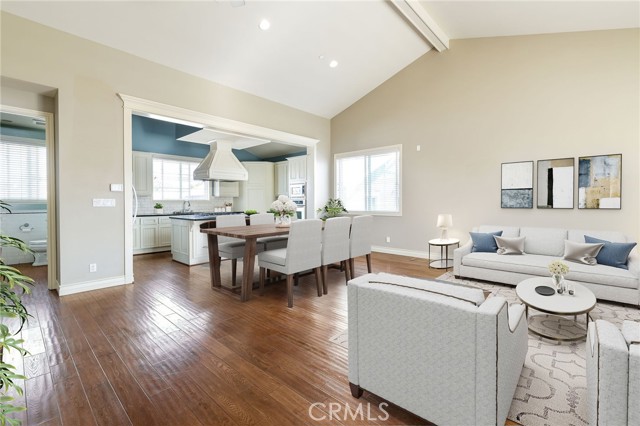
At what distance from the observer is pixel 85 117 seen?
3.72 m

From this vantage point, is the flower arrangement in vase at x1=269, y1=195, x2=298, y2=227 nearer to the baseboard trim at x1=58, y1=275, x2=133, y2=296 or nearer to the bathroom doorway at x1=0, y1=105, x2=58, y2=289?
the baseboard trim at x1=58, y1=275, x2=133, y2=296

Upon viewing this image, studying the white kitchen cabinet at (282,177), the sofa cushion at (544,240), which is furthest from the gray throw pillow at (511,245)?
the white kitchen cabinet at (282,177)

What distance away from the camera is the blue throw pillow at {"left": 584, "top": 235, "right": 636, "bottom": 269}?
11.0 ft

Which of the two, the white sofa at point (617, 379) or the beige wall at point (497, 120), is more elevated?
the beige wall at point (497, 120)

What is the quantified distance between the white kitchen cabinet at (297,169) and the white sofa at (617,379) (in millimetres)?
6889

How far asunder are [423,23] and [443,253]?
12.8ft

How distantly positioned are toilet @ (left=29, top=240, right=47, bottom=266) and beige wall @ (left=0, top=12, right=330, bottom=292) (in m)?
2.16

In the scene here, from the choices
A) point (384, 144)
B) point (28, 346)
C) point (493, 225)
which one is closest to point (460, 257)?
point (493, 225)

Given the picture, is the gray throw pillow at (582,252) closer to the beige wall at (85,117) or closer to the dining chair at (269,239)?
the dining chair at (269,239)

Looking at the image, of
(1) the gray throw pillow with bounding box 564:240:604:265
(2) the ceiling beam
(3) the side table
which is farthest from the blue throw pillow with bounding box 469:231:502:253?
(2) the ceiling beam

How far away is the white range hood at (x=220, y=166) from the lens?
20.5 ft

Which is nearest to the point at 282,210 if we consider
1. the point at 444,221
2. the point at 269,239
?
the point at 269,239

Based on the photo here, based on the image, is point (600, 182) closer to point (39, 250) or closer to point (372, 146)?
point (372, 146)

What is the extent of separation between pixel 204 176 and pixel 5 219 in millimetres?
3341
